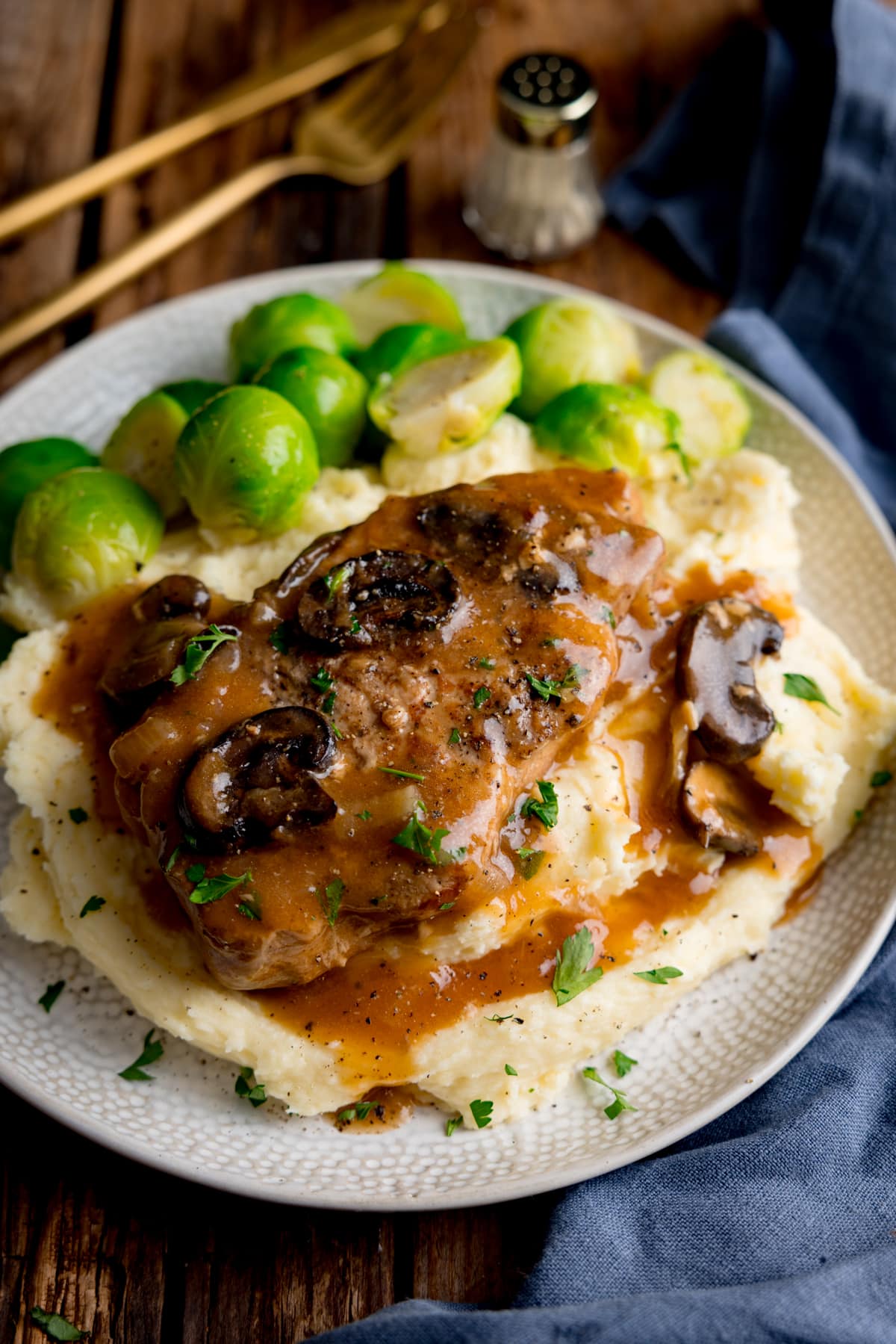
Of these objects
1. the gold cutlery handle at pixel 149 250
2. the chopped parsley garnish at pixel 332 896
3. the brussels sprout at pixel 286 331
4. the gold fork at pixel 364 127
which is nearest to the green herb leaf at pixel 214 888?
the chopped parsley garnish at pixel 332 896

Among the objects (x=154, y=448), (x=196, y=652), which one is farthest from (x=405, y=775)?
(x=154, y=448)

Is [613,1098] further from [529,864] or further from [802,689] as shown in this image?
[802,689]

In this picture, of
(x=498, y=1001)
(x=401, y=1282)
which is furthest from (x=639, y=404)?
(x=401, y=1282)

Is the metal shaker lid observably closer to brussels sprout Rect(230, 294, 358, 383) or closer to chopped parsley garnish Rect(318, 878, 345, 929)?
brussels sprout Rect(230, 294, 358, 383)

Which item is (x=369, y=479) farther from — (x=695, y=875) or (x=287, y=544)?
(x=695, y=875)

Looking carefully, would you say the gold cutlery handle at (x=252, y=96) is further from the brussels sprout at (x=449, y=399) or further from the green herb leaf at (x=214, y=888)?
the green herb leaf at (x=214, y=888)

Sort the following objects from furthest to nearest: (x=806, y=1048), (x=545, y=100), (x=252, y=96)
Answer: (x=252, y=96) → (x=545, y=100) → (x=806, y=1048)

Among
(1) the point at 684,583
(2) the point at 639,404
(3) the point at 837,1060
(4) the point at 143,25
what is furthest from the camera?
(4) the point at 143,25
